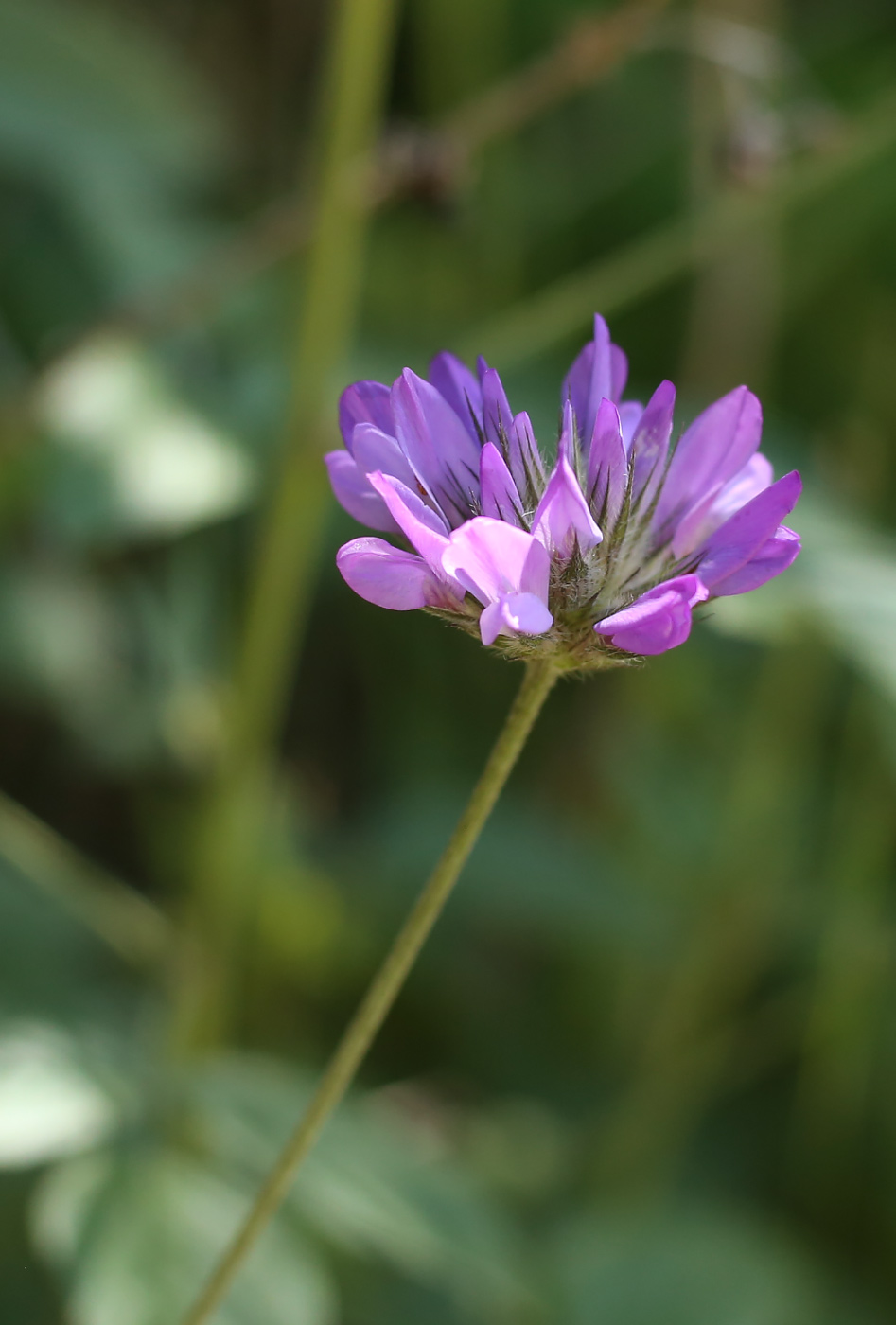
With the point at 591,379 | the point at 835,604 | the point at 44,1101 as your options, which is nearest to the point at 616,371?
the point at 591,379

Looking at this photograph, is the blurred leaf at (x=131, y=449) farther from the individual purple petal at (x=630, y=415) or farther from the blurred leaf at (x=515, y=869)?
the blurred leaf at (x=515, y=869)

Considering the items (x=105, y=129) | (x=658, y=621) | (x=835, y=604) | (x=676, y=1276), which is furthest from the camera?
(x=105, y=129)

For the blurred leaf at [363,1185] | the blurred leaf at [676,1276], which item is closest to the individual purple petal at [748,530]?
the blurred leaf at [363,1185]

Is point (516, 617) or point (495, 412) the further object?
point (495, 412)

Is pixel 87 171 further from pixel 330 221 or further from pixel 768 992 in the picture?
pixel 768 992

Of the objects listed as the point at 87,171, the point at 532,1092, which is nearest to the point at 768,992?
the point at 532,1092

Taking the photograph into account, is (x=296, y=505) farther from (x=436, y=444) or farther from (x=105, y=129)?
(x=105, y=129)

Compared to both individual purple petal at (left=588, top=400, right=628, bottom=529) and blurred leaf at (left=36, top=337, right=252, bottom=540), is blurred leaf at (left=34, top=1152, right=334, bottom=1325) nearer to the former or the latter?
blurred leaf at (left=36, top=337, right=252, bottom=540)

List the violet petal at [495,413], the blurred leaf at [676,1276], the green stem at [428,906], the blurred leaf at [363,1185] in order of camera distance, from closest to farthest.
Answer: the green stem at [428,906] < the violet petal at [495,413] < the blurred leaf at [363,1185] < the blurred leaf at [676,1276]
